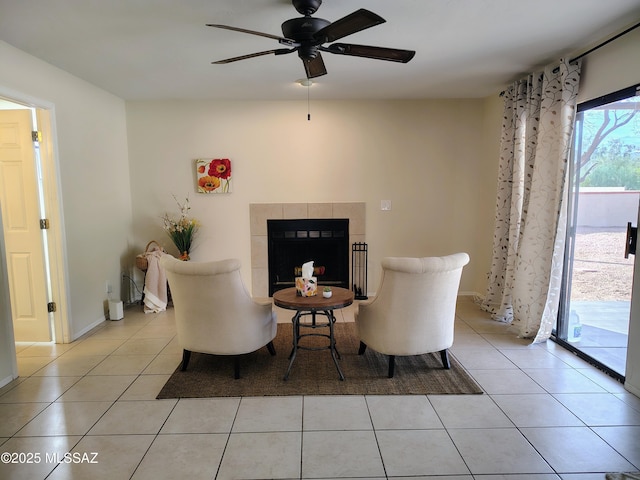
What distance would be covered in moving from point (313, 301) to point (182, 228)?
2586mm

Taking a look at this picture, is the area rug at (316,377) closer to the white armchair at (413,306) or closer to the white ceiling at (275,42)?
the white armchair at (413,306)

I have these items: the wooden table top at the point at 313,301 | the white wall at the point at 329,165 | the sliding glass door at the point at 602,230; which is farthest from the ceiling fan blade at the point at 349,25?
the white wall at the point at 329,165

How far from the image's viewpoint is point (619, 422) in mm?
2340

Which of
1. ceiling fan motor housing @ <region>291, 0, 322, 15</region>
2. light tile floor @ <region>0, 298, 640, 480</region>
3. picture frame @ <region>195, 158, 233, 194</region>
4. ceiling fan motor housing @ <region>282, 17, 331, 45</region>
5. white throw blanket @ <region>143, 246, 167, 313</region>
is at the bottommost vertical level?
light tile floor @ <region>0, 298, 640, 480</region>

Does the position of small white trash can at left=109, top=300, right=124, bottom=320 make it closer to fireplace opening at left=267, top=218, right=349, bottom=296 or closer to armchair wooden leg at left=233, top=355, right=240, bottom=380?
fireplace opening at left=267, top=218, right=349, bottom=296

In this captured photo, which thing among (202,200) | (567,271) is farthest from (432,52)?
(202,200)

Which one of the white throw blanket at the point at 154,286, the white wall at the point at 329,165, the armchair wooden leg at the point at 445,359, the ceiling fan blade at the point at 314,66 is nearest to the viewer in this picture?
the ceiling fan blade at the point at 314,66

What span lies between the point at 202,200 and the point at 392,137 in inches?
101

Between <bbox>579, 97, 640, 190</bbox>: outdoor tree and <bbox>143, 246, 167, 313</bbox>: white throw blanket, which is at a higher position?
<bbox>579, 97, 640, 190</bbox>: outdoor tree

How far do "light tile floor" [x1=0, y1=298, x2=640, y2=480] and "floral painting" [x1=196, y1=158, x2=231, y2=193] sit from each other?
250 cm

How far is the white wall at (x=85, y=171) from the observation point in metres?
3.31

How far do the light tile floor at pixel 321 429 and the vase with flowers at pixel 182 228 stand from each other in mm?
1942

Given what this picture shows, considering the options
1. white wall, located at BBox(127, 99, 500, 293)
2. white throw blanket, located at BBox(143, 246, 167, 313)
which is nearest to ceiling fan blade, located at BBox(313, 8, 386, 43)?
white wall, located at BBox(127, 99, 500, 293)

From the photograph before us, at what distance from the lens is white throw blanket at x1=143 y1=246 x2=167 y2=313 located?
4.66 meters
